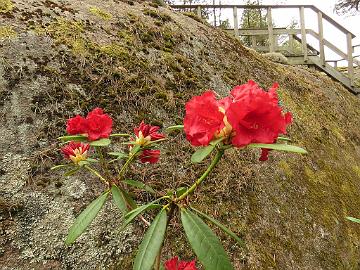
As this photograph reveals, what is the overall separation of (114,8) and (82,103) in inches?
67.6

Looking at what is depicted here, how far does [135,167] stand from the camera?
A: 275 cm

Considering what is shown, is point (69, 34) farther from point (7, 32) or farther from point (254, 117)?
point (254, 117)

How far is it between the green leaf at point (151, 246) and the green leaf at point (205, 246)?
0.23 ft

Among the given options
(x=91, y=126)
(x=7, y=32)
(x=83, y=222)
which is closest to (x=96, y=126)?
(x=91, y=126)

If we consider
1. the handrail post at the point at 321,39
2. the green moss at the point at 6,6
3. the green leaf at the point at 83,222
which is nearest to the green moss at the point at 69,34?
the green moss at the point at 6,6

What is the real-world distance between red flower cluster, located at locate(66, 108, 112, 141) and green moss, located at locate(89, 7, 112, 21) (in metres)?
2.75

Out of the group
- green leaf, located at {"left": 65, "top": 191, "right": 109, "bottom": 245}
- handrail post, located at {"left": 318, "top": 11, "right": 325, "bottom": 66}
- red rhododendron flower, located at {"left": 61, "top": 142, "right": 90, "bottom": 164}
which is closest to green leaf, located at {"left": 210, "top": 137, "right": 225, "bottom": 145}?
green leaf, located at {"left": 65, "top": 191, "right": 109, "bottom": 245}

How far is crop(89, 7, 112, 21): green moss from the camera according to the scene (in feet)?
12.8

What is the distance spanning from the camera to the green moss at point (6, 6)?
330 cm

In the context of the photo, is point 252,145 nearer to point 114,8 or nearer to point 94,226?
point 94,226

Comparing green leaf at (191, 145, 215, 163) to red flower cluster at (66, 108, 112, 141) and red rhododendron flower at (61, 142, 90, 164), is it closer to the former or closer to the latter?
red flower cluster at (66, 108, 112, 141)

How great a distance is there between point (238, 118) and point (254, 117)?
5cm

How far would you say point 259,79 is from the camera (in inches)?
194

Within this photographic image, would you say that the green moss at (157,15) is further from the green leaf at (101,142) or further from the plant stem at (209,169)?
the plant stem at (209,169)
